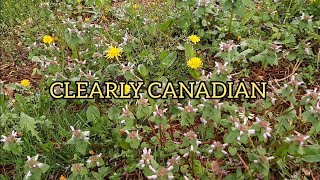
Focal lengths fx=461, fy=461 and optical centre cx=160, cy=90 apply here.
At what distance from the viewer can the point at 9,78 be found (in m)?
3.19

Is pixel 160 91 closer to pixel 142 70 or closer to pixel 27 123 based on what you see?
pixel 142 70

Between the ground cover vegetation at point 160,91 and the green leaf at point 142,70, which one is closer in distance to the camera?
the ground cover vegetation at point 160,91

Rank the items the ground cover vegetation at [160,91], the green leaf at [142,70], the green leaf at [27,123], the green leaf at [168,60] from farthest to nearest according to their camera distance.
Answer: the green leaf at [168,60], the green leaf at [142,70], the green leaf at [27,123], the ground cover vegetation at [160,91]

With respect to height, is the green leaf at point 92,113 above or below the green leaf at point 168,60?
below

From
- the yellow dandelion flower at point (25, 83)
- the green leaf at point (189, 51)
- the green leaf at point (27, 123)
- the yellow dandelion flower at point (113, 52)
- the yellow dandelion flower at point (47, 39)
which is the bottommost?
the green leaf at point (27, 123)

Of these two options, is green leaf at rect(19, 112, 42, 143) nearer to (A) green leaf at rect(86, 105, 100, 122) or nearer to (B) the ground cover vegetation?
(B) the ground cover vegetation

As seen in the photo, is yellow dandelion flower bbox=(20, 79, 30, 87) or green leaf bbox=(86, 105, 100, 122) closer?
green leaf bbox=(86, 105, 100, 122)

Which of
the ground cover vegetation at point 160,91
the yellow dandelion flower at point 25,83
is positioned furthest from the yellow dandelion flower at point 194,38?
the yellow dandelion flower at point 25,83

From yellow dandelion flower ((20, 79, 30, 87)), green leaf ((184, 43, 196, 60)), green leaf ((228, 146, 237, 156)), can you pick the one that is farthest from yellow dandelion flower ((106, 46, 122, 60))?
green leaf ((228, 146, 237, 156))

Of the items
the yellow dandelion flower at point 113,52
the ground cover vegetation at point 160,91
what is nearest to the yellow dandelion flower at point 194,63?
the ground cover vegetation at point 160,91

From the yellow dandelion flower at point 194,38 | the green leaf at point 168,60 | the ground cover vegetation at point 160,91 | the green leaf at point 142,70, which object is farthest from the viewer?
the yellow dandelion flower at point 194,38

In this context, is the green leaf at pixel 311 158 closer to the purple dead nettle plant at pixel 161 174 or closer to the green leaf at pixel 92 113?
the purple dead nettle plant at pixel 161 174

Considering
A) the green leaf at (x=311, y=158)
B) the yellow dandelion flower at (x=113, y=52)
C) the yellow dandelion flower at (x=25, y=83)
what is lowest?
the green leaf at (x=311, y=158)

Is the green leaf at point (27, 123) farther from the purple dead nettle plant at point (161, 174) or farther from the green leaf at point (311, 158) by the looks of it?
Result: the green leaf at point (311, 158)
